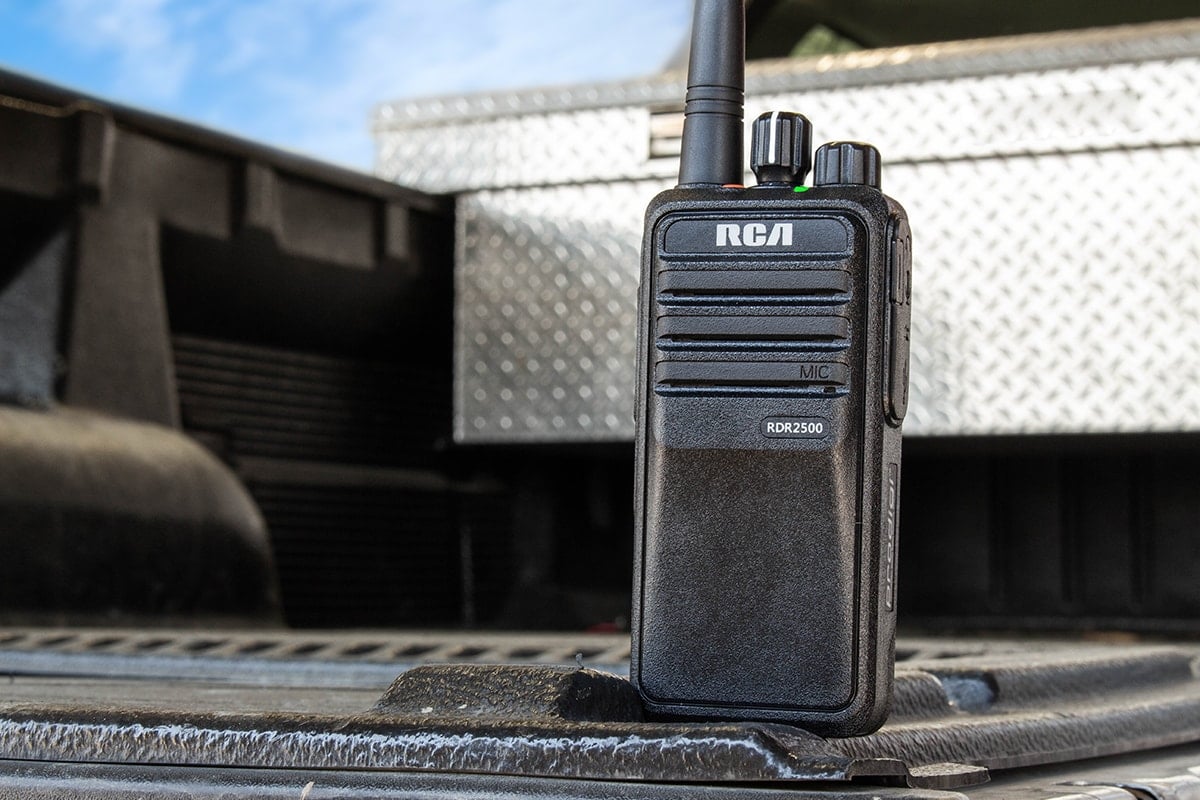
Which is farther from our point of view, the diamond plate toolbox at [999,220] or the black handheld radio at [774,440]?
the diamond plate toolbox at [999,220]

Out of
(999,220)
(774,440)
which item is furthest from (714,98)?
(999,220)

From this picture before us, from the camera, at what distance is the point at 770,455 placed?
2.32 feet

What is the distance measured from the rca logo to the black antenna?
0.15 feet

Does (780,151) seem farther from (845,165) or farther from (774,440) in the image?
(774,440)

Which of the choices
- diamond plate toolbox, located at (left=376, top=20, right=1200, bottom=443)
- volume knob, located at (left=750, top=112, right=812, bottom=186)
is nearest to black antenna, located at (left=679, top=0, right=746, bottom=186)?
volume knob, located at (left=750, top=112, right=812, bottom=186)

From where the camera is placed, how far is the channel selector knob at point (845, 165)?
2.37 ft

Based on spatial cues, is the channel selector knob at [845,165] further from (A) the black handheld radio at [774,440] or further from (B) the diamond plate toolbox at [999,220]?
(B) the diamond plate toolbox at [999,220]

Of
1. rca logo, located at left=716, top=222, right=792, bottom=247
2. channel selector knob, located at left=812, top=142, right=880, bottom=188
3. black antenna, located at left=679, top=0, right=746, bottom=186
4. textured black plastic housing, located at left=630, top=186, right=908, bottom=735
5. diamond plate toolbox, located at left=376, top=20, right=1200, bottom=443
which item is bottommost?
textured black plastic housing, located at left=630, top=186, right=908, bottom=735

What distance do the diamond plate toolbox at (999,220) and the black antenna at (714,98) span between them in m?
1.86

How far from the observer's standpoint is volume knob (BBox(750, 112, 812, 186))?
28.8 inches

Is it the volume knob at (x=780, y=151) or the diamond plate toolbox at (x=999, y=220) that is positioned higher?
the diamond plate toolbox at (x=999, y=220)

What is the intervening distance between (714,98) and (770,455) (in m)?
0.19

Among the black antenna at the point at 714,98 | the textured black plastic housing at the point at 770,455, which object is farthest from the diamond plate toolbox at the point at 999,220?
the textured black plastic housing at the point at 770,455

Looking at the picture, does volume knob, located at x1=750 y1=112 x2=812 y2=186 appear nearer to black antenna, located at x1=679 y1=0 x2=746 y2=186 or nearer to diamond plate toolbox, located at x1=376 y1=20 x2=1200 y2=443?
black antenna, located at x1=679 y1=0 x2=746 y2=186
